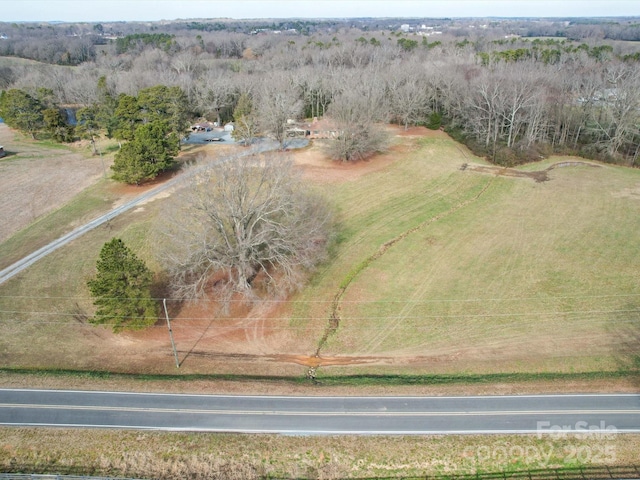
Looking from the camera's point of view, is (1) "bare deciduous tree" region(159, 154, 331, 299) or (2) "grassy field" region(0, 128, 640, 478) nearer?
(2) "grassy field" region(0, 128, 640, 478)

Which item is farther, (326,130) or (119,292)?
(326,130)

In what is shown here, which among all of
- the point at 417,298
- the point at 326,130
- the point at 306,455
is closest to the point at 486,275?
the point at 417,298

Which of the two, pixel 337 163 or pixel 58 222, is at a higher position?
pixel 337 163

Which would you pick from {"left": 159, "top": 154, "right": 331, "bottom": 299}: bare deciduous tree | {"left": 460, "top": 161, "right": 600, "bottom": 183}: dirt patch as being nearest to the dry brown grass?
{"left": 159, "top": 154, "right": 331, "bottom": 299}: bare deciduous tree

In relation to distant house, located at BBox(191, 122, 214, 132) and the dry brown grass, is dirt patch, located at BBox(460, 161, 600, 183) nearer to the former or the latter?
distant house, located at BBox(191, 122, 214, 132)

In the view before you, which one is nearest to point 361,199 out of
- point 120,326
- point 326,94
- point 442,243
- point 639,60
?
point 442,243

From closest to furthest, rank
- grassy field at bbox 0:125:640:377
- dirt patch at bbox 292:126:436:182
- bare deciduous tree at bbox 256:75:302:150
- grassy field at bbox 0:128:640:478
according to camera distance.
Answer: grassy field at bbox 0:128:640:478 → grassy field at bbox 0:125:640:377 → dirt patch at bbox 292:126:436:182 → bare deciduous tree at bbox 256:75:302:150

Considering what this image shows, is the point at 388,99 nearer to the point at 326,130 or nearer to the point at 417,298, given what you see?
the point at 326,130
